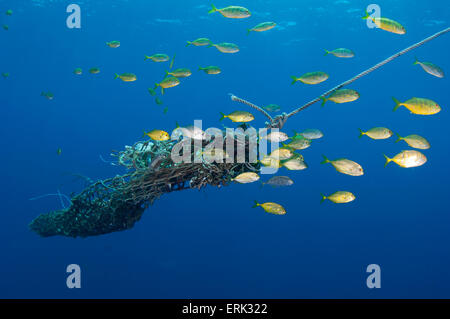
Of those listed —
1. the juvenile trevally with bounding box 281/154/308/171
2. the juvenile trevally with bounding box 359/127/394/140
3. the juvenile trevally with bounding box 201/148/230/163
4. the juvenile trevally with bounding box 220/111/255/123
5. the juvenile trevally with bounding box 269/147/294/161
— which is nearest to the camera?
the juvenile trevally with bounding box 201/148/230/163

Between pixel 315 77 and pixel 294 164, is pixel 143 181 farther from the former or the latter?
pixel 315 77

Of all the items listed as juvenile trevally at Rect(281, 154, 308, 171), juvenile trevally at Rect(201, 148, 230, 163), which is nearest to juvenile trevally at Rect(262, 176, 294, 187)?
juvenile trevally at Rect(281, 154, 308, 171)

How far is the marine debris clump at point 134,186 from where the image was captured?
4633mm

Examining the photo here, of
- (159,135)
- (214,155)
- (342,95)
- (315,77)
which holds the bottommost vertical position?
(214,155)

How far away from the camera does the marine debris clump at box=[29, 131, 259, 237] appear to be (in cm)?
463

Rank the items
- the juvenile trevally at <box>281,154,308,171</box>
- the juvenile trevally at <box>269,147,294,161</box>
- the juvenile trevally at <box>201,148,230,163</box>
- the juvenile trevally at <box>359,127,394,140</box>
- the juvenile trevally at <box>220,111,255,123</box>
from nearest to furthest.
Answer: the juvenile trevally at <box>201,148,230,163</box>
the juvenile trevally at <box>269,147,294,161</box>
the juvenile trevally at <box>281,154,308,171</box>
the juvenile trevally at <box>220,111,255,123</box>
the juvenile trevally at <box>359,127,394,140</box>

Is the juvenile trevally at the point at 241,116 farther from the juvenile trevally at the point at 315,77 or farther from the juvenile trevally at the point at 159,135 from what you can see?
the juvenile trevally at the point at 315,77

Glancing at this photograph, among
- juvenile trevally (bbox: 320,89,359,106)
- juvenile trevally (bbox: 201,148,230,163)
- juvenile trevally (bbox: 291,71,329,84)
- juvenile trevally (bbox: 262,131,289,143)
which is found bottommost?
juvenile trevally (bbox: 201,148,230,163)

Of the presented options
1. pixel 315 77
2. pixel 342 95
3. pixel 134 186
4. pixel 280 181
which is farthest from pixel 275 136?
pixel 134 186

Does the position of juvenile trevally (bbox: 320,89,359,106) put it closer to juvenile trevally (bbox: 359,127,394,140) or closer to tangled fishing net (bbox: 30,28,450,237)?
tangled fishing net (bbox: 30,28,450,237)

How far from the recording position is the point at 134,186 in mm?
4930

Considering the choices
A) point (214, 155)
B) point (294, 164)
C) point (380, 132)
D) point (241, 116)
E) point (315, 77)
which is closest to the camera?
point (214, 155)

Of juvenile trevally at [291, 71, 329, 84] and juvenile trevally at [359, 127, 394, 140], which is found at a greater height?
juvenile trevally at [291, 71, 329, 84]

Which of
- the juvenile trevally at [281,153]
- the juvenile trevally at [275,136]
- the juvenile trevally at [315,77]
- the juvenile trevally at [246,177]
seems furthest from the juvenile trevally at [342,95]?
the juvenile trevally at [246,177]
